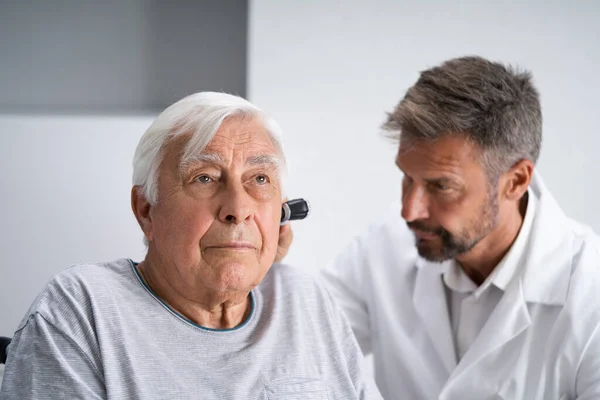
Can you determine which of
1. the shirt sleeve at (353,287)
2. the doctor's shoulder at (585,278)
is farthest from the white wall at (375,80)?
the doctor's shoulder at (585,278)

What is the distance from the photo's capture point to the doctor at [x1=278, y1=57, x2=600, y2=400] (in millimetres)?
1911

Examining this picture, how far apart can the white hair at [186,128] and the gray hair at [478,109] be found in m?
0.65

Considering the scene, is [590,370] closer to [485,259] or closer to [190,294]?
[485,259]

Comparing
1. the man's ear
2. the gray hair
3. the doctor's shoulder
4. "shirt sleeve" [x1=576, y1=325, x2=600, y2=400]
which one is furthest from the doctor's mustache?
the man's ear

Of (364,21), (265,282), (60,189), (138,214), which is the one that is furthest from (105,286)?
(364,21)

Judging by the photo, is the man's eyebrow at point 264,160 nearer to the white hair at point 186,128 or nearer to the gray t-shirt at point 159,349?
the white hair at point 186,128

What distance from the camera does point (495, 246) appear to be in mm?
2072

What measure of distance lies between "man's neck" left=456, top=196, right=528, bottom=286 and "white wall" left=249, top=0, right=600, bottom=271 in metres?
0.56

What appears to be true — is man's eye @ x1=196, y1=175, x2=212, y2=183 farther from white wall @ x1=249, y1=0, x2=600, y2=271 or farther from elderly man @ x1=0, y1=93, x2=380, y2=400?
white wall @ x1=249, y1=0, x2=600, y2=271

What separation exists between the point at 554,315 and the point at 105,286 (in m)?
1.20

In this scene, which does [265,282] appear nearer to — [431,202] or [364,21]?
[431,202]

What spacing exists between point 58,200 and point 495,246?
1.35 meters

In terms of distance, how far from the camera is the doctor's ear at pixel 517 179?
6.82ft

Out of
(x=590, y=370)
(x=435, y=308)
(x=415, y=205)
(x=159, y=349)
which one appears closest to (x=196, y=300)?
(x=159, y=349)
